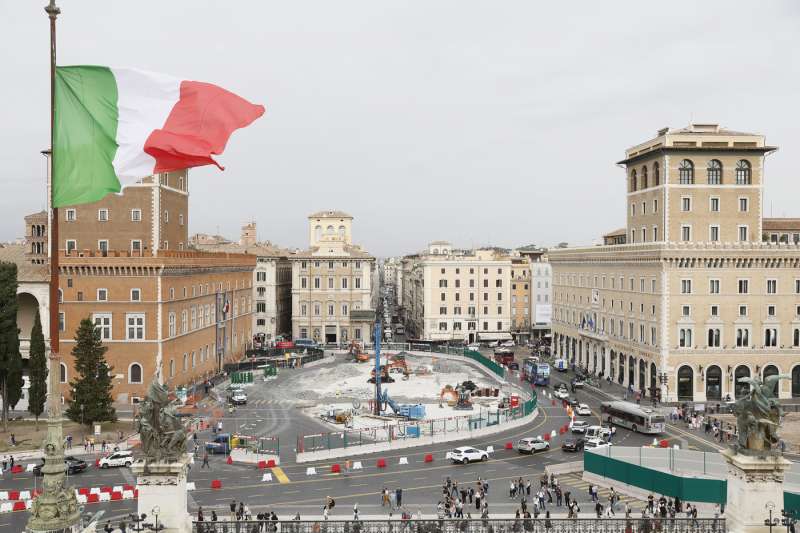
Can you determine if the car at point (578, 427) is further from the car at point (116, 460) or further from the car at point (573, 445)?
the car at point (116, 460)

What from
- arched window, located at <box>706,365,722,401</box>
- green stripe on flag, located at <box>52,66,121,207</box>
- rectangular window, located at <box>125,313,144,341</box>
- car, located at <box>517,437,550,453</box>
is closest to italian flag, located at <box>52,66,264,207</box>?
green stripe on flag, located at <box>52,66,121,207</box>

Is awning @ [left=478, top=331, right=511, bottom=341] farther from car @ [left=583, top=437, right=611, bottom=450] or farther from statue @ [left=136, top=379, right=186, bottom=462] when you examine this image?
statue @ [left=136, top=379, right=186, bottom=462]

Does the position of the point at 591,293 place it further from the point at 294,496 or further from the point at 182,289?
the point at 294,496

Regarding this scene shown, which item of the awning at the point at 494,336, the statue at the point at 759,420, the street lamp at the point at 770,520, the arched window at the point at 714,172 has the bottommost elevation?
the awning at the point at 494,336

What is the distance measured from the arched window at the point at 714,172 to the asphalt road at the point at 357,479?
89.1ft

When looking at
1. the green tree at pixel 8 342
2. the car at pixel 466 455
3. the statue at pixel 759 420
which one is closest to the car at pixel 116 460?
the green tree at pixel 8 342

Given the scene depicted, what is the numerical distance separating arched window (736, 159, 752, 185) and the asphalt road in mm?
28386

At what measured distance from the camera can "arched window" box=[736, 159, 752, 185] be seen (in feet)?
230

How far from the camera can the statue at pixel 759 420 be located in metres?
18.1

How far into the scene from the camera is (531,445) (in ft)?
154

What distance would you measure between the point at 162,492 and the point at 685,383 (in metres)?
59.1

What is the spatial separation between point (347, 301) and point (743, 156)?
59345 mm

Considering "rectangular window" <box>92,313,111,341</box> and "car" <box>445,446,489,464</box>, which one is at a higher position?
"rectangular window" <box>92,313,111,341</box>

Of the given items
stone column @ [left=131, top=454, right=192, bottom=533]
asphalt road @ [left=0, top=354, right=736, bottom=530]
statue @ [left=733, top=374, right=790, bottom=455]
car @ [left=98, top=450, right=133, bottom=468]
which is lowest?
asphalt road @ [left=0, top=354, right=736, bottom=530]
